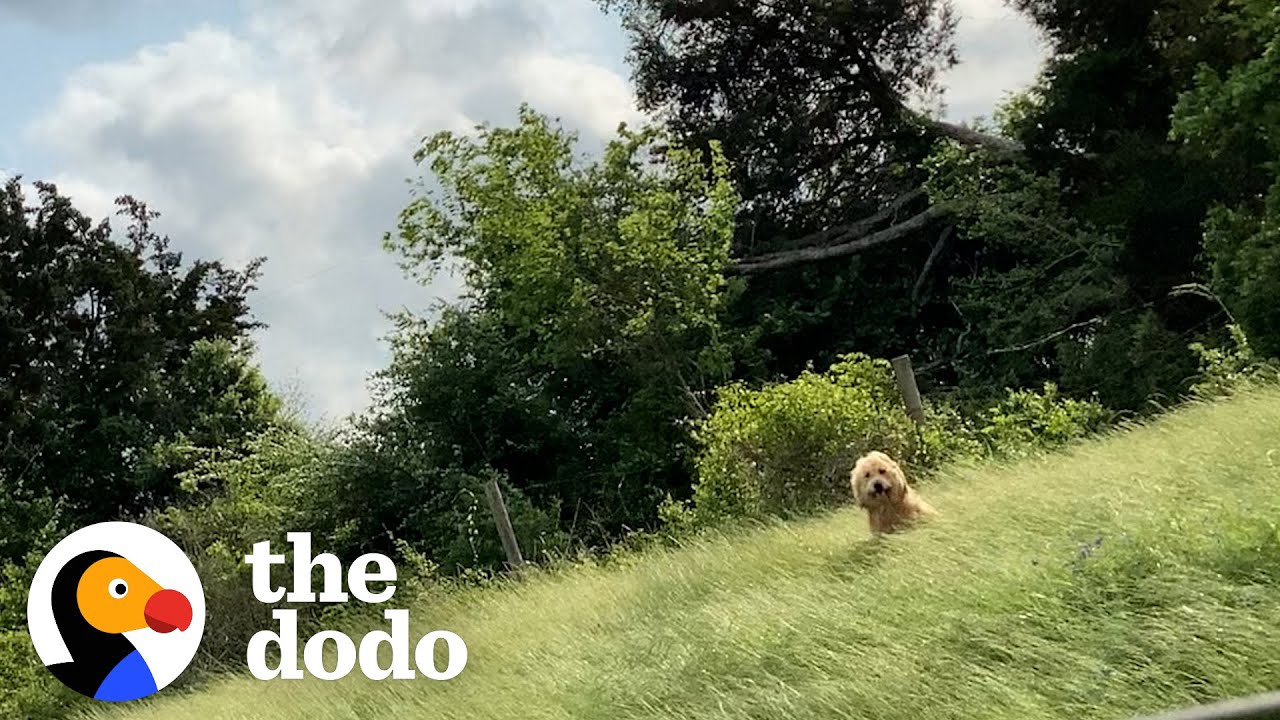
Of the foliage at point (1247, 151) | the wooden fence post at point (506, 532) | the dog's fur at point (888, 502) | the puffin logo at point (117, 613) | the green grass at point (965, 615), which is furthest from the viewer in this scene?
the foliage at point (1247, 151)

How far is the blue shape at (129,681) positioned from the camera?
13.0 meters

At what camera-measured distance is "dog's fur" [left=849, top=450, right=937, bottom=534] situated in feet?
24.6

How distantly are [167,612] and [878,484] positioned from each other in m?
7.46

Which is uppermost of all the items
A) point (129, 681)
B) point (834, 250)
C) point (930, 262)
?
point (834, 250)

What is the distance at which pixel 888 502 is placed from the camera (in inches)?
297

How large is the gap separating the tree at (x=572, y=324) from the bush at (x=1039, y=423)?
15.2 feet

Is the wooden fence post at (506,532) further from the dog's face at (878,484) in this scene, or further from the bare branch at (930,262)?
the bare branch at (930,262)

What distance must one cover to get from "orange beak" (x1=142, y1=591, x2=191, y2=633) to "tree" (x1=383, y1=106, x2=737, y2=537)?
14.9 ft

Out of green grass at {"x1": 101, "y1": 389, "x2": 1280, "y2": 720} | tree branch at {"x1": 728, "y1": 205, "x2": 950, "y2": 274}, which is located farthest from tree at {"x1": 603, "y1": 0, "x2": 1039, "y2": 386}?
green grass at {"x1": 101, "y1": 389, "x2": 1280, "y2": 720}

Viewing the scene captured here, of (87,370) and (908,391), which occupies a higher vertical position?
(87,370)

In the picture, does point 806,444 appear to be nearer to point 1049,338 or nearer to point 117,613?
point 117,613

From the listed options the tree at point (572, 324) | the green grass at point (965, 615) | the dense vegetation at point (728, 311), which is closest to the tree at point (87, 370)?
the dense vegetation at point (728, 311)

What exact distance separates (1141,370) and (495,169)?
26.5 feet

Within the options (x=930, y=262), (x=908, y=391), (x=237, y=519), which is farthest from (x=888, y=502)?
(x=930, y=262)
